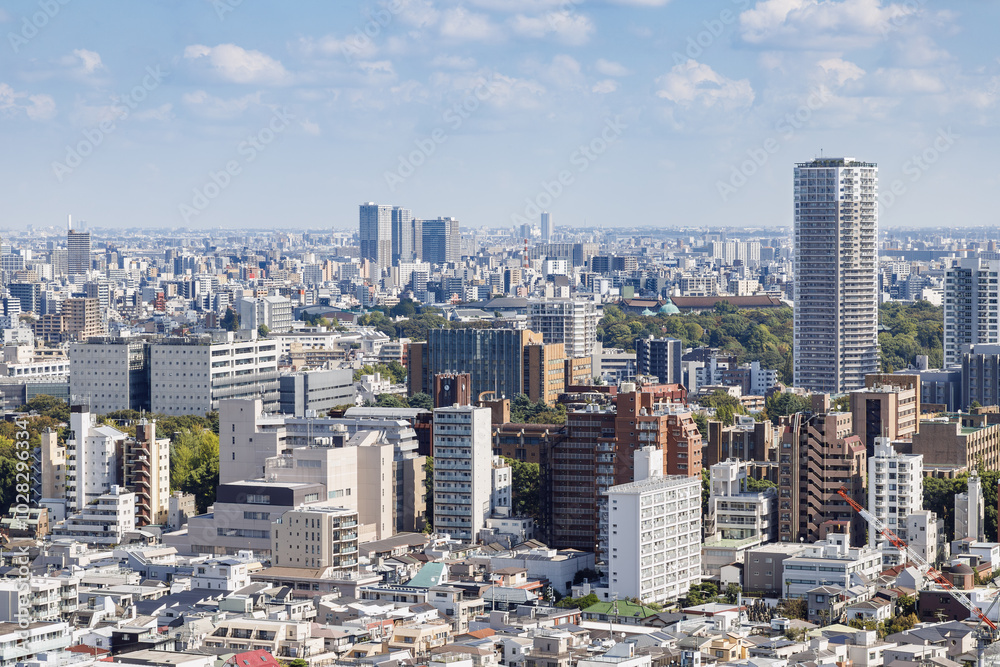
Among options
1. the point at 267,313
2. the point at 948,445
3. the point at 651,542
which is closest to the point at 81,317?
the point at 267,313

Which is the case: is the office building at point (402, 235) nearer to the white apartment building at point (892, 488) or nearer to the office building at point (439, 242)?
the office building at point (439, 242)

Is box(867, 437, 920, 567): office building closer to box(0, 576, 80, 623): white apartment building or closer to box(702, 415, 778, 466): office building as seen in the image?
box(702, 415, 778, 466): office building

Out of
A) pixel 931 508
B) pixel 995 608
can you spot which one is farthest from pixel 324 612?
pixel 931 508

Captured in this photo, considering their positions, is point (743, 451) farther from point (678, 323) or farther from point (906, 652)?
point (678, 323)

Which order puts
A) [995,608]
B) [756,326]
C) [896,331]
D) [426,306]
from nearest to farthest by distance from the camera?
[995,608]
[896,331]
[756,326]
[426,306]

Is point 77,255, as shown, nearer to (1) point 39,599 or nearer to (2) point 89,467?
(2) point 89,467

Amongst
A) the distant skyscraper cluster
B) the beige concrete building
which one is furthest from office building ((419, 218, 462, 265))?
the beige concrete building
